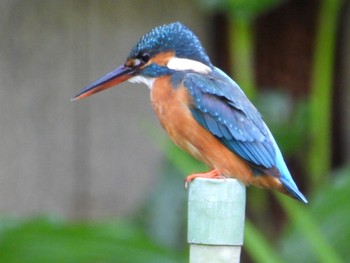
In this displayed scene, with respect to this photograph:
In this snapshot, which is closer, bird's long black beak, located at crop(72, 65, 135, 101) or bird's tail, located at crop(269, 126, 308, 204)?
bird's tail, located at crop(269, 126, 308, 204)

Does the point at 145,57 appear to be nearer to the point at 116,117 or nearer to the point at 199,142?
the point at 199,142

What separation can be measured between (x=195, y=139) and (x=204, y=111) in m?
0.08

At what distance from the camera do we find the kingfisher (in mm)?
3229

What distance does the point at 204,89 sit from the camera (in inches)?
129

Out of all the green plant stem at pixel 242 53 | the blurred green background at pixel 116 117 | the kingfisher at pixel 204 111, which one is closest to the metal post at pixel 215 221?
the kingfisher at pixel 204 111

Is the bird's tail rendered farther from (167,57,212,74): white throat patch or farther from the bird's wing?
(167,57,212,74): white throat patch

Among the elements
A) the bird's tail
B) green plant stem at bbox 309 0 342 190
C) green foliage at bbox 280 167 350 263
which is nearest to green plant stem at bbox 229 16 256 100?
green plant stem at bbox 309 0 342 190

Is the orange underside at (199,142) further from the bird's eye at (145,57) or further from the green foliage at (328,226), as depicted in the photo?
the green foliage at (328,226)

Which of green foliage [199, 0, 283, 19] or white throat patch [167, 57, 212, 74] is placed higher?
green foliage [199, 0, 283, 19]

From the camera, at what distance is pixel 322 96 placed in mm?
5215

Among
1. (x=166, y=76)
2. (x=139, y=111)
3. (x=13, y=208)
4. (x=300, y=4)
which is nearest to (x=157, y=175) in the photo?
(x=139, y=111)

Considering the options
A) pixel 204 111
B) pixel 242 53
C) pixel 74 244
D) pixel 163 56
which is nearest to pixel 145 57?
pixel 163 56

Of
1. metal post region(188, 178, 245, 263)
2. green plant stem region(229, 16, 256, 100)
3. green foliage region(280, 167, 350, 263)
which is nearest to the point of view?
metal post region(188, 178, 245, 263)

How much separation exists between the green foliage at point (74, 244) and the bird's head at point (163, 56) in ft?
4.95
